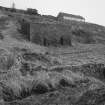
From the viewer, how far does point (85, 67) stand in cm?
934

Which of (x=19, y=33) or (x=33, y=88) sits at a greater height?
(x=19, y=33)

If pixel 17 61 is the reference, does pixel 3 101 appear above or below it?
below

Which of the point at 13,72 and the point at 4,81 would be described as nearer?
the point at 4,81

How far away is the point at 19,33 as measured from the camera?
59.0 ft

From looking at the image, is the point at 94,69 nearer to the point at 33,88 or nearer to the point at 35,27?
the point at 33,88

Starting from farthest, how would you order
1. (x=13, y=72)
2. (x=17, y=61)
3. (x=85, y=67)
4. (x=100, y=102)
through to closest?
1. (x=85, y=67)
2. (x=17, y=61)
3. (x=13, y=72)
4. (x=100, y=102)

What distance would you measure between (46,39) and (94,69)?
26.3 ft

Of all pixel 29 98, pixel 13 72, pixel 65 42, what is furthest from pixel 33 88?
pixel 65 42

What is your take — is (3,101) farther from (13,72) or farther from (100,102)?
(100,102)

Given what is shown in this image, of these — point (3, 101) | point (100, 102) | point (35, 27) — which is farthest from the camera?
point (35, 27)

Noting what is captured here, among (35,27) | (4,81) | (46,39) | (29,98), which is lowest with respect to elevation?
(29,98)

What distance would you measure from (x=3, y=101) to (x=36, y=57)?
5.01 metres

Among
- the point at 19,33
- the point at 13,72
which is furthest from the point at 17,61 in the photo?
the point at 19,33

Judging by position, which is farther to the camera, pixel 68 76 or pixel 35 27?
pixel 35 27
